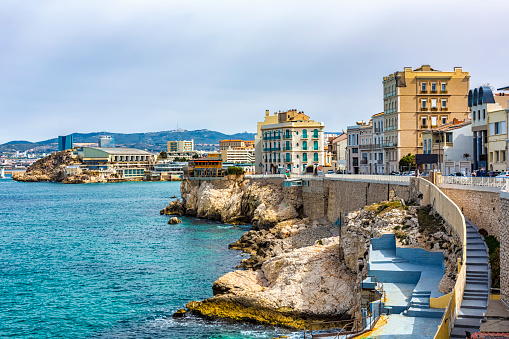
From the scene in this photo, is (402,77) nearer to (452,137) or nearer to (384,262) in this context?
(452,137)

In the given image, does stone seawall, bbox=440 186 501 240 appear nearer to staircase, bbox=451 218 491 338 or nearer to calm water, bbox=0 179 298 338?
staircase, bbox=451 218 491 338

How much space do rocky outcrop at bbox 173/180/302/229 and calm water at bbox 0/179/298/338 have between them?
2.67 m

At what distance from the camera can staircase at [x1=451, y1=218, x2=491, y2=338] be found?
18453 mm

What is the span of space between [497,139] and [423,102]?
2164cm

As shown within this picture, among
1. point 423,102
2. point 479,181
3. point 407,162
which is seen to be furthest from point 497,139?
point 423,102

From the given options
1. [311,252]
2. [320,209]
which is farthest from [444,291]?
[320,209]

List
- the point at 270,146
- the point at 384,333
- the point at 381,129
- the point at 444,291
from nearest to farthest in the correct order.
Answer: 1. the point at 384,333
2. the point at 444,291
3. the point at 381,129
4. the point at 270,146

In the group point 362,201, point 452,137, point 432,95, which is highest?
point 432,95

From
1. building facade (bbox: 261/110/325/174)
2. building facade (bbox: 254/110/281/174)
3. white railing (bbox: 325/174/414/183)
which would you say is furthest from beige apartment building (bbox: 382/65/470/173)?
building facade (bbox: 254/110/281/174)

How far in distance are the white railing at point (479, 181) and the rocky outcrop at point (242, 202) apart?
31859 millimetres

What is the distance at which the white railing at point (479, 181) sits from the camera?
26045 millimetres

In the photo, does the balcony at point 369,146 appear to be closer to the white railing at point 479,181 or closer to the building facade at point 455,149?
the building facade at point 455,149

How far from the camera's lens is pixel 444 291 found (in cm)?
2245

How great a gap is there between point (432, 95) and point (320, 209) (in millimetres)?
16715
